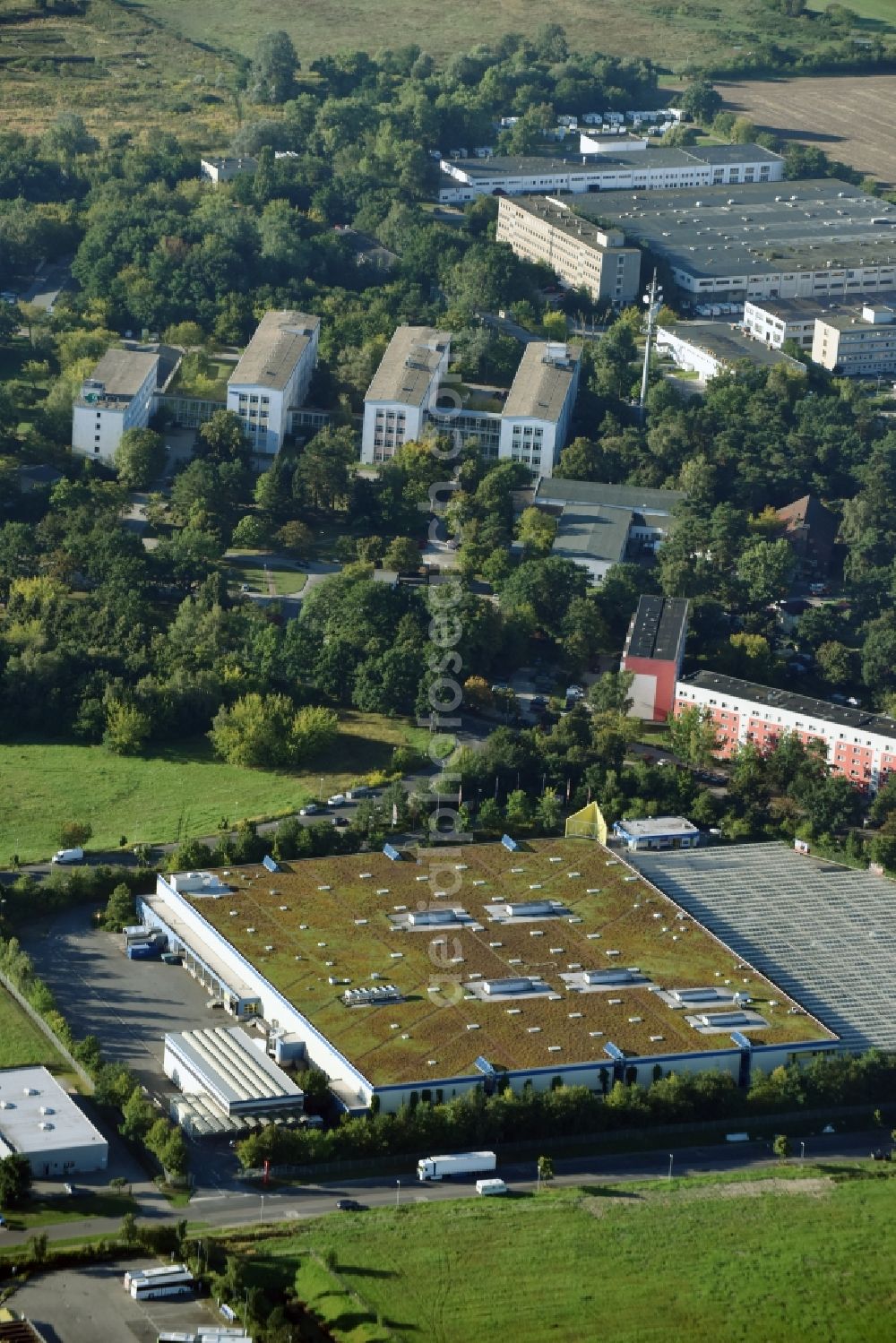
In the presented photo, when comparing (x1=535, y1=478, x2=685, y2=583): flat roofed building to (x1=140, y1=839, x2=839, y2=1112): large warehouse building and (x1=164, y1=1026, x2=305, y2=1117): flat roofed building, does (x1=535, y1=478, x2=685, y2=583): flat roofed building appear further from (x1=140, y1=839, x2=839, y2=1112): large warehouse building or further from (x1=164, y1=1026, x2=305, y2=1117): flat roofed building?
(x1=164, y1=1026, x2=305, y2=1117): flat roofed building

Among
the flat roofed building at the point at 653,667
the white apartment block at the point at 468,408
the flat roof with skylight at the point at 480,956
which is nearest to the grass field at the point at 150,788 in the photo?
the flat roof with skylight at the point at 480,956

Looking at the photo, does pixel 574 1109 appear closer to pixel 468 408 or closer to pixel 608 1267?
pixel 608 1267

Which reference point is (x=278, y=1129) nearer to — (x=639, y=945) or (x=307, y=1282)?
(x=307, y=1282)

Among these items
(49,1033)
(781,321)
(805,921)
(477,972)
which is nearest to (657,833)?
(805,921)

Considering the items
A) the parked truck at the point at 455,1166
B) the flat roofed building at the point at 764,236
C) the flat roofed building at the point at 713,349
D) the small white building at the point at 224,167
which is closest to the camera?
the parked truck at the point at 455,1166

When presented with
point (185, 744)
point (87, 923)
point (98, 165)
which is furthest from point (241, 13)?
point (87, 923)

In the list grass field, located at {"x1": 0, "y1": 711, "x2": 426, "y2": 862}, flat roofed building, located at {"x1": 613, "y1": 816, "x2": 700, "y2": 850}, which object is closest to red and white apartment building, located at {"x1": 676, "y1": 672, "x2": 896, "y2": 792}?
flat roofed building, located at {"x1": 613, "y1": 816, "x2": 700, "y2": 850}

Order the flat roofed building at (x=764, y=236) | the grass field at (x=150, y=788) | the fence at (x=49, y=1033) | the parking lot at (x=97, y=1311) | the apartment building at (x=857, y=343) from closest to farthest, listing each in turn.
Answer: the parking lot at (x=97, y=1311), the fence at (x=49, y=1033), the grass field at (x=150, y=788), the apartment building at (x=857, y=343), the flat roofed building at (x=764, y=236)

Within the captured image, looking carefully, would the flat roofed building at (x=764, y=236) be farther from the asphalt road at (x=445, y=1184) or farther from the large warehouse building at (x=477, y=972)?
the asphalt road at (x=445, y=1184)
